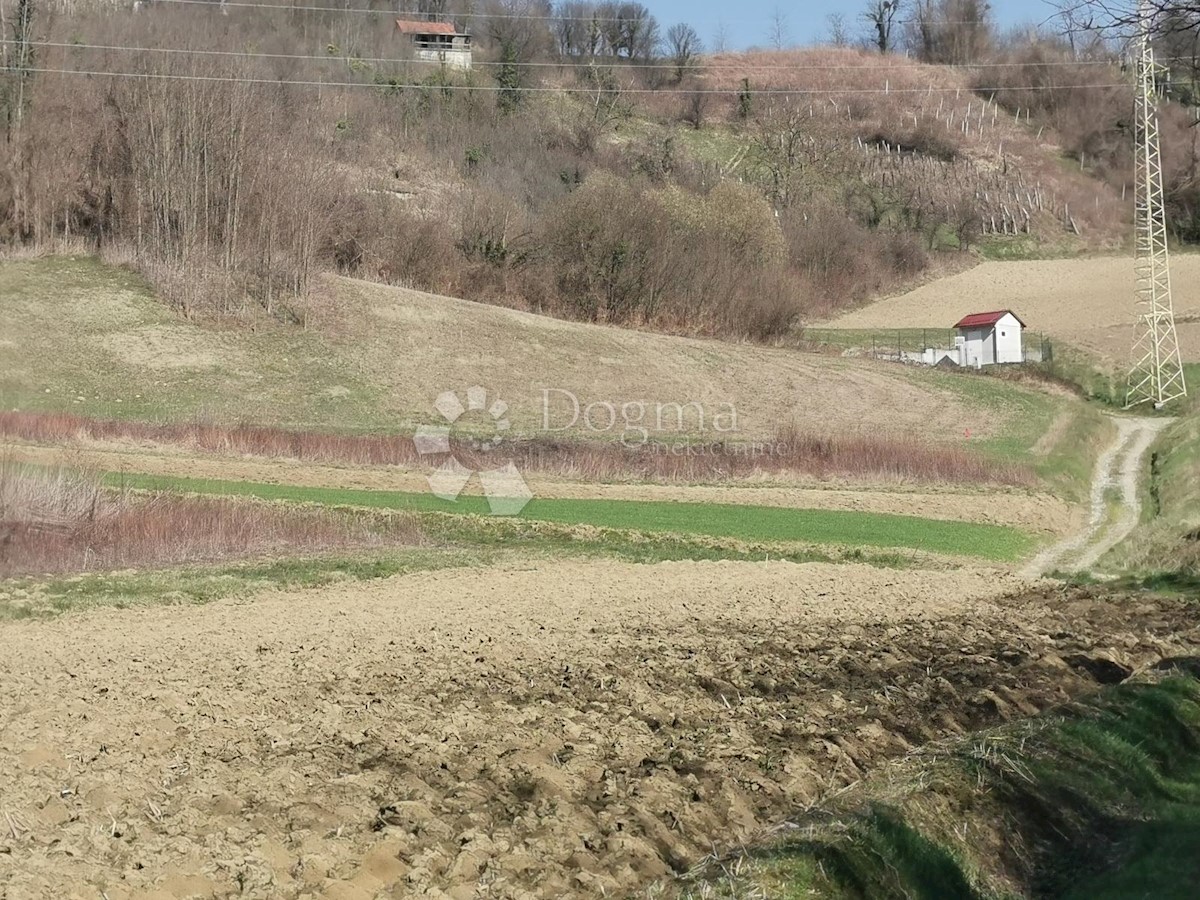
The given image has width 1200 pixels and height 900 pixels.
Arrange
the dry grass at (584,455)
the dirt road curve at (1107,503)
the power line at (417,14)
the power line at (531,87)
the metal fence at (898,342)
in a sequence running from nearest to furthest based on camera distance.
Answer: the dirt road curve at (1107,503)
the dry grass at (584,455)
the power line at (531,87)
the metal fence at (898,342)
the power line at (417,14)

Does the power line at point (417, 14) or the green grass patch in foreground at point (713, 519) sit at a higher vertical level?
the power line at point (417, 14)

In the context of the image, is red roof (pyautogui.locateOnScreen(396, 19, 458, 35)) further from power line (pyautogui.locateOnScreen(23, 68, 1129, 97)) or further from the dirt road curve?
the dirt road curve

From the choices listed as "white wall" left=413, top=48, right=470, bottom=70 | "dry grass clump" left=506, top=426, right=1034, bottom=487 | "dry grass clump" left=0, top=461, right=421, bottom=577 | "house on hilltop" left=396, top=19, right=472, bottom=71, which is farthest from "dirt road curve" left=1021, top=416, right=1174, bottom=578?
"house on hilltop" left=396, top=19, right=472, bottom=71

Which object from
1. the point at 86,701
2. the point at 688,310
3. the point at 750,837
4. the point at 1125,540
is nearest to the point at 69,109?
the point at 688,310

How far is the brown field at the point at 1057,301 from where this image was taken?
70.7 metres

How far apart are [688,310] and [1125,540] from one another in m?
39.9

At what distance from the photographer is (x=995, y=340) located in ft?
217


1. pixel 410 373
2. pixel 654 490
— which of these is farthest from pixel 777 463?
pixel 410 373

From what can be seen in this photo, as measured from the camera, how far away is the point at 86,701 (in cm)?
1105

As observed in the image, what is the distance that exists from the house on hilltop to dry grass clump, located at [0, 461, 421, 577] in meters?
103

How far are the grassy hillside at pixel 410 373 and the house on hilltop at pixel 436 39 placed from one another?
69029 mm

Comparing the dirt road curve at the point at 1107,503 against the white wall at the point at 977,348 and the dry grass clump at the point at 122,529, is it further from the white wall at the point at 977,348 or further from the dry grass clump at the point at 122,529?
the white wall at the point at 977,348

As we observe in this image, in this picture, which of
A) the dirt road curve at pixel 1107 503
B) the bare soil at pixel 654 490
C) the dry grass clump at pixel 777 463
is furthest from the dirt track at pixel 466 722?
the dry grass clump at pixel 777 463

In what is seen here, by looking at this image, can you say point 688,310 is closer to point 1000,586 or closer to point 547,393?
point 547,393
